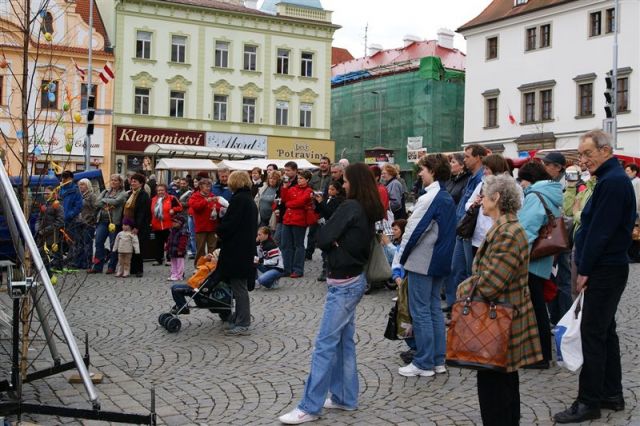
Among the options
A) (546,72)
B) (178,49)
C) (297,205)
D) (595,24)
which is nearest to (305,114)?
(178,49)

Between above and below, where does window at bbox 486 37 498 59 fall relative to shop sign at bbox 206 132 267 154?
above

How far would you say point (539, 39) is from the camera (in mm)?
45969

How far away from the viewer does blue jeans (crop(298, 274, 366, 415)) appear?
5625 millimetres

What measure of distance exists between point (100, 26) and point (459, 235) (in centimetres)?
4295

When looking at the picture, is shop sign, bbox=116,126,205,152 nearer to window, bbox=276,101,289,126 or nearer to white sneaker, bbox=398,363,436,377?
window, bbox=276,101,289,126

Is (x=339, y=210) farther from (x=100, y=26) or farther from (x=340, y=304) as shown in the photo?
(x=100, y=26)

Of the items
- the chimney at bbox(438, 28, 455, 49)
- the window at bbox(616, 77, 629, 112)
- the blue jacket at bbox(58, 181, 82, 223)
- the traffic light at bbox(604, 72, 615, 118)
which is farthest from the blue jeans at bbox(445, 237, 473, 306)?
the chimney at bbox(438, 28, 455, 49)

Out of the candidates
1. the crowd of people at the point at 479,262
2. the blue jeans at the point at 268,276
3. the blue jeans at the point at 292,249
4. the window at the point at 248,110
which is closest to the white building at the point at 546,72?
the window at the point at 248,110

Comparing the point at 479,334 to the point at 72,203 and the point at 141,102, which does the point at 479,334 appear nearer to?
the point at 72,203

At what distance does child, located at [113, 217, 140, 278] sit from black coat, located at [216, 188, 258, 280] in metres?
5.71

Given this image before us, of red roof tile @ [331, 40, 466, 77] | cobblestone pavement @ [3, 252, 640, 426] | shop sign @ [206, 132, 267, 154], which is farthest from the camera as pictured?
red roof tile @ [331, 40, 466, 77]

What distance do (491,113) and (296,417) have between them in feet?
150

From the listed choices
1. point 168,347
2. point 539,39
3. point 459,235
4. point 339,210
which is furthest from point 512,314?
point 539,39

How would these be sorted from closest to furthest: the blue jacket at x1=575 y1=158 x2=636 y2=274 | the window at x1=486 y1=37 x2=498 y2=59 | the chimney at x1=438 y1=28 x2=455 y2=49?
the blue jacket at x1=575 y1=158 x2=636 y2=274, the window at x1=486 y1=37 x2=498 y2=59, the chimney at x1=438 y1=28 x2=455 y2=49
